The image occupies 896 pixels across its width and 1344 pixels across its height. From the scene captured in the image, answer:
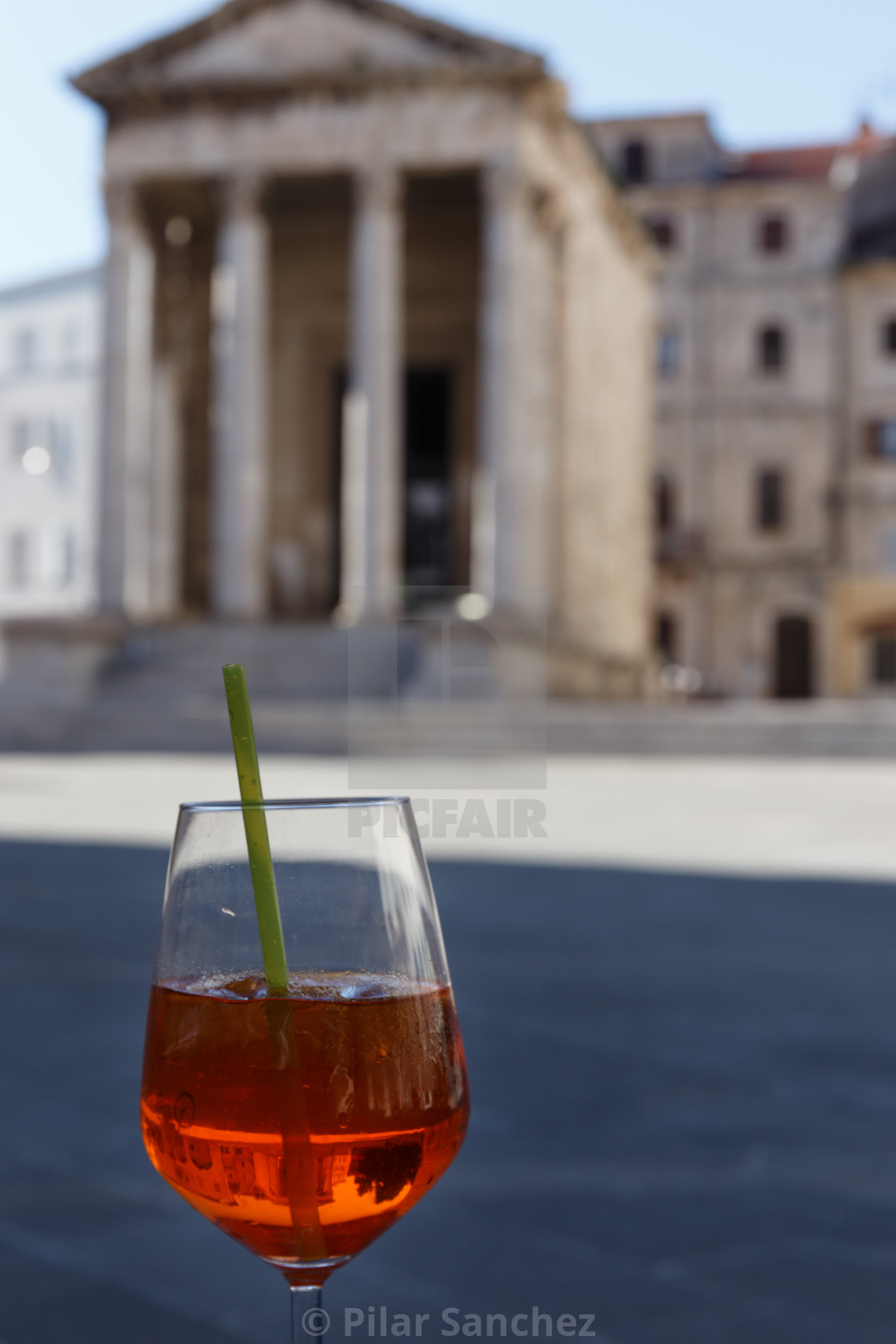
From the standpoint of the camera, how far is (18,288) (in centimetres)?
6406

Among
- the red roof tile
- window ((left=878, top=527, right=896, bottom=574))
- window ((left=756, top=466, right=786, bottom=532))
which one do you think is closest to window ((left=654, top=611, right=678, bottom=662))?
window ((left=756, top=466, right=786, bottom=532))

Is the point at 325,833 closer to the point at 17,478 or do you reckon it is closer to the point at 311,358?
the point at 311,358

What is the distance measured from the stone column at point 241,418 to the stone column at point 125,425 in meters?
1.91

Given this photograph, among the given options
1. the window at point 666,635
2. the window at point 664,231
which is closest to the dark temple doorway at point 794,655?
the window at point 666,635

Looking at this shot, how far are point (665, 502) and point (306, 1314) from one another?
54.0 meters

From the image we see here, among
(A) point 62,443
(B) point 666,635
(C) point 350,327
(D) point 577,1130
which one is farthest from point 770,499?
(D) point 577,1130

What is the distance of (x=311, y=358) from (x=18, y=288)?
3190cm

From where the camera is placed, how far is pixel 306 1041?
1.39 m

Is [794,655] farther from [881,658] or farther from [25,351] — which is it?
[25,351]

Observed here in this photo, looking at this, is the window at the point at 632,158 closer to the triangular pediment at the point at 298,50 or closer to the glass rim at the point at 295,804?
the triangular pediment at the point at 298,50

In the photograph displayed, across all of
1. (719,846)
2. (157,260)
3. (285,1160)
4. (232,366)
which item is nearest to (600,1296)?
(285,1160)

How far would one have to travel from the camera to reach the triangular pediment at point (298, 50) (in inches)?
1140

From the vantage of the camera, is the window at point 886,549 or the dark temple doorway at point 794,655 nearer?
the window at point 886,549

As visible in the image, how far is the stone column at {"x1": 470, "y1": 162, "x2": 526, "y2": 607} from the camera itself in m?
29.8
